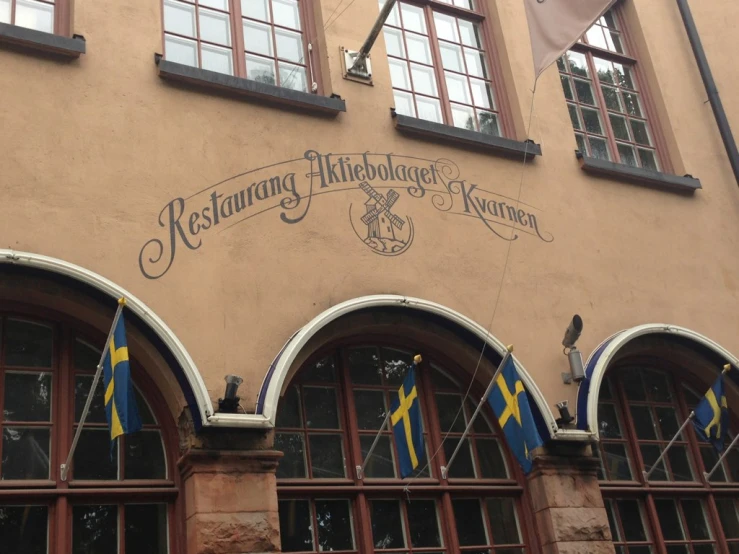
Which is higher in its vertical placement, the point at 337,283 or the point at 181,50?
the point at 181,50

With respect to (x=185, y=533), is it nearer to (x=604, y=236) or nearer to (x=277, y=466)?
(x=277, y=466)

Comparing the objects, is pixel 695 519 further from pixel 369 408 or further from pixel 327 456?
pixel 327 456

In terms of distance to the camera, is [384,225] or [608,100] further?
[608,100]

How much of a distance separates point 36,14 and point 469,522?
5.81 meters

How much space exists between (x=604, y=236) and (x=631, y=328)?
44.5 inches

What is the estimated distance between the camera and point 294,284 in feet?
25.8

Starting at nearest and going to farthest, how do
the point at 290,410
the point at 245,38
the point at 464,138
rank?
the point at 290,410, the point at 245,38, the point at 464,138

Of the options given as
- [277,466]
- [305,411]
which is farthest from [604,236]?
[277,466]

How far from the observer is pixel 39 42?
7.50 meters

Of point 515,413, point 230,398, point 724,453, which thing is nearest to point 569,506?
point 515,413

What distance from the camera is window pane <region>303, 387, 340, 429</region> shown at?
7.87 metres

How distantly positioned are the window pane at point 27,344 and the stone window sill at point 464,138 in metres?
3.96

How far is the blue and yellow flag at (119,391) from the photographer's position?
6.08 metres

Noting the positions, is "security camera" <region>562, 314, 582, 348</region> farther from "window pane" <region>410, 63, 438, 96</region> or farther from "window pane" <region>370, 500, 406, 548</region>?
"window pane" <region>410, 63, 438, 96</region>
